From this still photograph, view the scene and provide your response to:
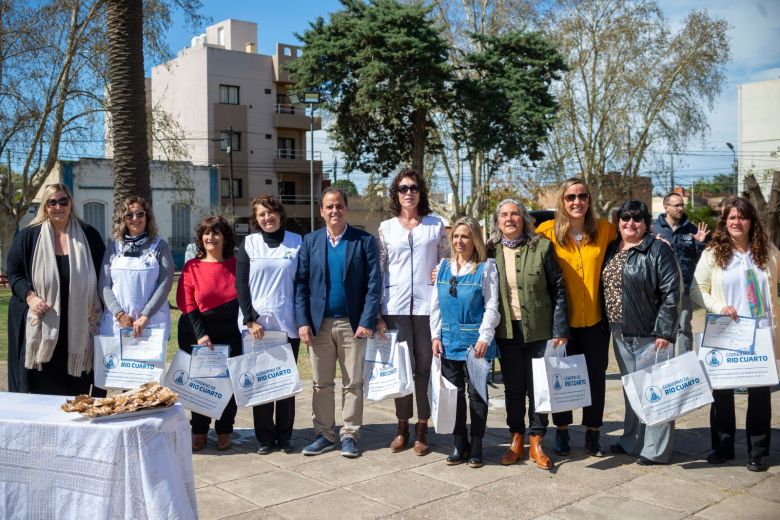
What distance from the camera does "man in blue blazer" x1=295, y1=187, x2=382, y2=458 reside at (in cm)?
570

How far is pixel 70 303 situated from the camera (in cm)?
544

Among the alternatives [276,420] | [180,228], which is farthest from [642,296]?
[180,228]

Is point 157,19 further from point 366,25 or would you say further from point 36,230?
point 36,230

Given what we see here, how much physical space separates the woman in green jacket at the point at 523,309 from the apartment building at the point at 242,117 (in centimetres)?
4320

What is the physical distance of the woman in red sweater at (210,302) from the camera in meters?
5.80

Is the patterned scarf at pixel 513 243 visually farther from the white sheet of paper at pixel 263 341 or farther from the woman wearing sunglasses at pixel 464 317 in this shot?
the white sheet of paper at pixel 263 341

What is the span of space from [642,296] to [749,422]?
3.98 ft

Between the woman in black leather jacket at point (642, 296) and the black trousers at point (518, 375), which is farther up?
the woman in black leather jacket at point (642, 296)

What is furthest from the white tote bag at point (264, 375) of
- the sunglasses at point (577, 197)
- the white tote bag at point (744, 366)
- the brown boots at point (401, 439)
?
the white tote bag at point (744, 366)

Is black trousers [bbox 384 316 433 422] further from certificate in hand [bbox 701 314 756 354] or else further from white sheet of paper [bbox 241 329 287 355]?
certificate in hand [bbox 701 314 756 354]

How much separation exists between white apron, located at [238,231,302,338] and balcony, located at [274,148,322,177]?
4748cm

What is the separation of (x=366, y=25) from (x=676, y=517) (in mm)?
24631

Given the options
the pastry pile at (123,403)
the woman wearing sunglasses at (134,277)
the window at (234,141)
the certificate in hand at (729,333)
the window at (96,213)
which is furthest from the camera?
the window at (234,141)

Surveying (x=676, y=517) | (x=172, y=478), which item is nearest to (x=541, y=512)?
(x=676, y=517)
